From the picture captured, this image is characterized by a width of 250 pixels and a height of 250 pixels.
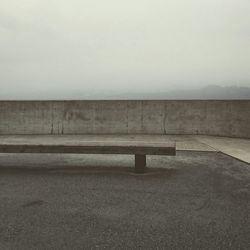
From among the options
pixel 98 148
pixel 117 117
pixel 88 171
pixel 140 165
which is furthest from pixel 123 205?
pixel 117 117

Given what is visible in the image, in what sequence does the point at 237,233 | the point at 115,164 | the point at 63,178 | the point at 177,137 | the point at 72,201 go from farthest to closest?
1. the point at 177,137
2. the point at 115,164
3. the point at 63,178
4. the point at 72,201
5. the point at 237,233

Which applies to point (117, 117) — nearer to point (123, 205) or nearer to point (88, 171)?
point (88, 171)

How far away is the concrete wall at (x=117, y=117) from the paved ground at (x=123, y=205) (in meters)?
4.37

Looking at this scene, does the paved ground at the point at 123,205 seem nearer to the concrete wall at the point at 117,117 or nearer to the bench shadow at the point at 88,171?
the bench shadow at the point at 88,171

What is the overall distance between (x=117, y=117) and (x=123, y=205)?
6953 mm

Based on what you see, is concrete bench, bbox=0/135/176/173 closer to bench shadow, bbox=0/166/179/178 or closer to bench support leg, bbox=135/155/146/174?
bench support leg, bbox=135/155/146/174

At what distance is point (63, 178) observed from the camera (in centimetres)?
500

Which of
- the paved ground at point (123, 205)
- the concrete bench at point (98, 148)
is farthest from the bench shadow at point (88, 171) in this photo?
the concrete bench at point (98, 148)

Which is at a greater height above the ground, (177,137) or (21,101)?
(21,101)

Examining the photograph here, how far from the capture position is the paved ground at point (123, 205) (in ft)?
9.44

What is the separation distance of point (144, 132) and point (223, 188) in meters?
6.16

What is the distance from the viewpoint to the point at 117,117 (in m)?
10.6

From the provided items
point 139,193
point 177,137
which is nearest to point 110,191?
point 139,193

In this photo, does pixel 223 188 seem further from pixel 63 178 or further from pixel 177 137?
pixel 177 137
